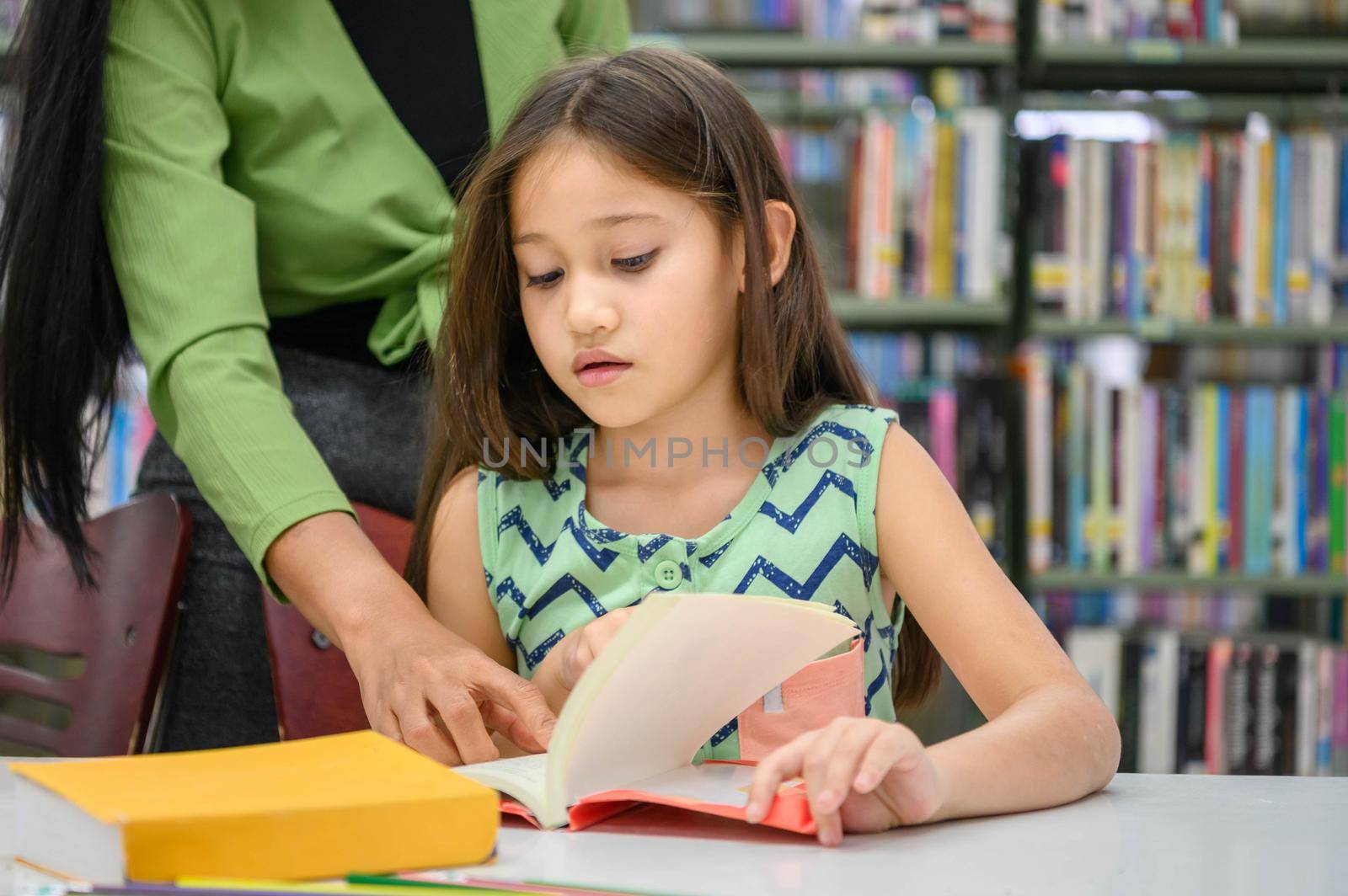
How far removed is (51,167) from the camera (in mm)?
1025

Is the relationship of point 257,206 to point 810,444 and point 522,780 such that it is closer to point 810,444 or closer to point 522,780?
point 810,444

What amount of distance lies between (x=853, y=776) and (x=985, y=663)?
30cm

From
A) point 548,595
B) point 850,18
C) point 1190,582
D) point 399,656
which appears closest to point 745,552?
point 548,595

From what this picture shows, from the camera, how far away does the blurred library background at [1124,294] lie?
88.9 inches

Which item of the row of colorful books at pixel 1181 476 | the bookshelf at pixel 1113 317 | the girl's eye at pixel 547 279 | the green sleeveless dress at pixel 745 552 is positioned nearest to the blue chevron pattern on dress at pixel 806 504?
the green sleeveless dress at pixel 745 552

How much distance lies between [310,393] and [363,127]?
0.24 metres

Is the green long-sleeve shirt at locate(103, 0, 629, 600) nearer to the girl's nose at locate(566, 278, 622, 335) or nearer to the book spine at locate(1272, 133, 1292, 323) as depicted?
the girl's nose at locate(566, 278, 622, 335)

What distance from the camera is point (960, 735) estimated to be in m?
0.70

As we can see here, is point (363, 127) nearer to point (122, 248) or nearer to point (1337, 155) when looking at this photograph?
point (122, 248)

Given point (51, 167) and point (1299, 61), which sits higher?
point (1299, 61)

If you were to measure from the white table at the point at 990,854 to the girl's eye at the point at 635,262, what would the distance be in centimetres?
38

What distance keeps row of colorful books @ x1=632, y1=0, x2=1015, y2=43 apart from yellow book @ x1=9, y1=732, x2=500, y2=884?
1975 mm

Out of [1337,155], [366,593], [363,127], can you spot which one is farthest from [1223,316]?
[366,593]

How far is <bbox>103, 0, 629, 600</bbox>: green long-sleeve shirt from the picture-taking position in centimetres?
99
